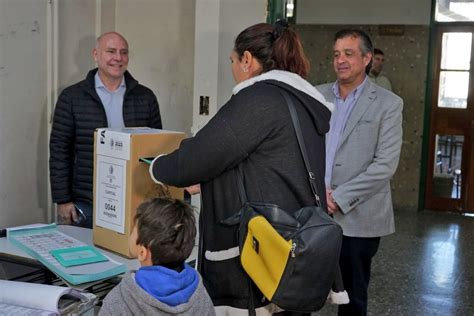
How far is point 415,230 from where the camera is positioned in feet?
19.3

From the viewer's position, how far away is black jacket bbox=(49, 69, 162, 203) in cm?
275

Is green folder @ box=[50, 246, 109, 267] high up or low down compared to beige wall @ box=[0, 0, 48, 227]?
down

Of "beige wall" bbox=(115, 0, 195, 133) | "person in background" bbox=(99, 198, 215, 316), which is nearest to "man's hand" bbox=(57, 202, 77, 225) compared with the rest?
"beige wall" bbox=(115, 0, 195, 133)

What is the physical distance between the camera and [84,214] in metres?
2.72

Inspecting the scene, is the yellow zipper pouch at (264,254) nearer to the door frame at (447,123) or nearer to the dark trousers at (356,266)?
the dark trousers at (356,266)

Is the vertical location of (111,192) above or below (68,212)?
above

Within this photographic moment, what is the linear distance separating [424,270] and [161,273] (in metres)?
3.49

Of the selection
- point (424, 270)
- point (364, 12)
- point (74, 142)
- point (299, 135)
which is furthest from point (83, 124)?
point (364, 12)

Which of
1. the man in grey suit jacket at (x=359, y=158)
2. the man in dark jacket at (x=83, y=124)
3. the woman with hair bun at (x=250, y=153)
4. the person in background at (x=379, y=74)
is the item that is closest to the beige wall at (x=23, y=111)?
the man in dark jacket at (x=83, y=124)

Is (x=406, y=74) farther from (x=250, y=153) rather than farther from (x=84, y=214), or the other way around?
(x=250, y=153)

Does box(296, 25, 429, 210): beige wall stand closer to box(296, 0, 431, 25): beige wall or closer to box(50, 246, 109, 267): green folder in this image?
box(296, 0, 431, 25): beige wall

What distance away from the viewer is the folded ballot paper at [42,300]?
1.56m

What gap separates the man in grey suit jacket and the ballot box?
2.54ft

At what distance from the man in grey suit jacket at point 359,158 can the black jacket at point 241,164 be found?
70 centimetres
